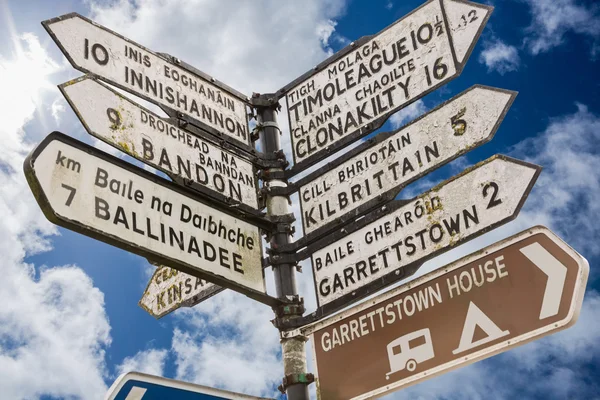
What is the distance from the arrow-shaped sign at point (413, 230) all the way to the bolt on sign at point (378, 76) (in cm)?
69

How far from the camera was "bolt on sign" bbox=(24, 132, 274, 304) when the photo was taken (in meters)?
3.26

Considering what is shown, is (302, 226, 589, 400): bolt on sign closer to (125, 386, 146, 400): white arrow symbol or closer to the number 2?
the number 2

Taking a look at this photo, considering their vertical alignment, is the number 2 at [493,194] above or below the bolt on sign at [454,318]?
above

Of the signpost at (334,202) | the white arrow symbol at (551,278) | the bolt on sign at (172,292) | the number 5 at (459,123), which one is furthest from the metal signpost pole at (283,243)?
the white arrow symbol at (551,278)

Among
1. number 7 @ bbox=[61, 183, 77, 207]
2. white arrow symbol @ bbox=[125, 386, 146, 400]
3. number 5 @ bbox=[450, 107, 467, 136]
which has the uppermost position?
number 5 @ bbox=[450, 107, 467, 136]

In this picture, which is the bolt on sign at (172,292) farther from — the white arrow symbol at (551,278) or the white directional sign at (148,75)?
the white arrow symbol at (551,278)

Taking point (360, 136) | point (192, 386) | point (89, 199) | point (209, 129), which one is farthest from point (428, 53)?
point (192, 386)

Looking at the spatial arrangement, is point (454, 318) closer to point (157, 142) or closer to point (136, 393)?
point (136, 393)

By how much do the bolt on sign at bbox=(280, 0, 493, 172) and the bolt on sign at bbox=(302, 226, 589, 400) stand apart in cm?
137

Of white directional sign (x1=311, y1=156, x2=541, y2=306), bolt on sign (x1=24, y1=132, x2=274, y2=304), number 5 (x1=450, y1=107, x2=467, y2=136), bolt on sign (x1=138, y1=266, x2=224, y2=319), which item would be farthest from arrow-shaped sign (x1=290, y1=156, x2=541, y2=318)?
bolt on sign (x1=138, y1=266, x2=224, y2=319)

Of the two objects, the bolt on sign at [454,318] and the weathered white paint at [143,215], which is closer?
the bolt on sign at [454,318]

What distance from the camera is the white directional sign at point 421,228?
339 centimetres

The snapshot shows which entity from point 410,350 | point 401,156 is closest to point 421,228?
point 401,156

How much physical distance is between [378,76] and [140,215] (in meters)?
1.79
